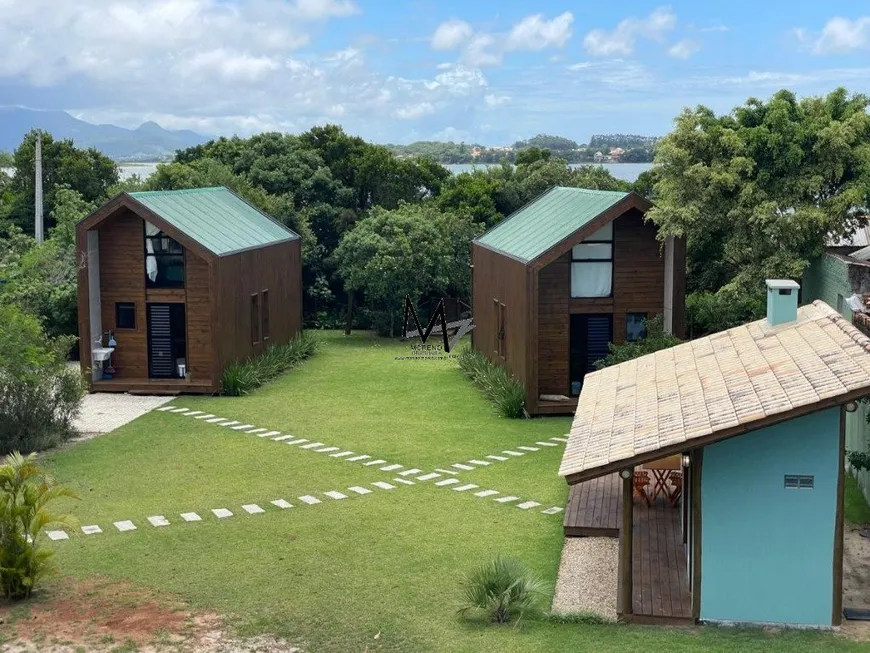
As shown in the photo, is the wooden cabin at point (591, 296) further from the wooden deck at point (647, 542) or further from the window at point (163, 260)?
the window at point (163, 260)

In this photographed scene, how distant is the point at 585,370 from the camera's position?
2406 centimetres

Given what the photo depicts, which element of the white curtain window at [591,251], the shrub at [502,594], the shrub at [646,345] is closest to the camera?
the shrub at [502,594]

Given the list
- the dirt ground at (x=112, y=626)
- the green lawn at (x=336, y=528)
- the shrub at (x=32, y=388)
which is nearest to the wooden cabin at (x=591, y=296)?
the green lawn at (x=336, y=528)

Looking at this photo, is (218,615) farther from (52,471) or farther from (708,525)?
(52,471)

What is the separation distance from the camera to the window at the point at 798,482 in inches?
442

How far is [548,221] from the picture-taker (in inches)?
1027

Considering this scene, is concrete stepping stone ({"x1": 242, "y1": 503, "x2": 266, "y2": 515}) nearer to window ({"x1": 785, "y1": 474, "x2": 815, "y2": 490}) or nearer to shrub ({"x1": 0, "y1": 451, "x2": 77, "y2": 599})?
shrub ({"x1": 0, "y1": 451, "x2": 77, "y2": 599})

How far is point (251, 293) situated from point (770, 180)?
42.0 feet

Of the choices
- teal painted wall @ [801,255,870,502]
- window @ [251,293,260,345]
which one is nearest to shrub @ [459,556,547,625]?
teal painted wall @ [801,255,870,502]

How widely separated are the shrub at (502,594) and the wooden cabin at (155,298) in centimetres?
1485

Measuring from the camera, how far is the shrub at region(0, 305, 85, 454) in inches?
765

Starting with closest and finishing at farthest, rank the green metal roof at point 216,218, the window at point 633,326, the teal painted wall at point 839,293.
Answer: the teal painted wall at point 839,293, the window at point 633,326, the green metal roof at point 216,218

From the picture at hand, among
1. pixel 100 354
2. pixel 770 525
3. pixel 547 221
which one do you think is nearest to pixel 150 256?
pixel 100 354

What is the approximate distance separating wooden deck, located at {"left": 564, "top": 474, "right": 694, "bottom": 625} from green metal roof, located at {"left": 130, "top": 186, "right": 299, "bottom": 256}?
40.9 ft
